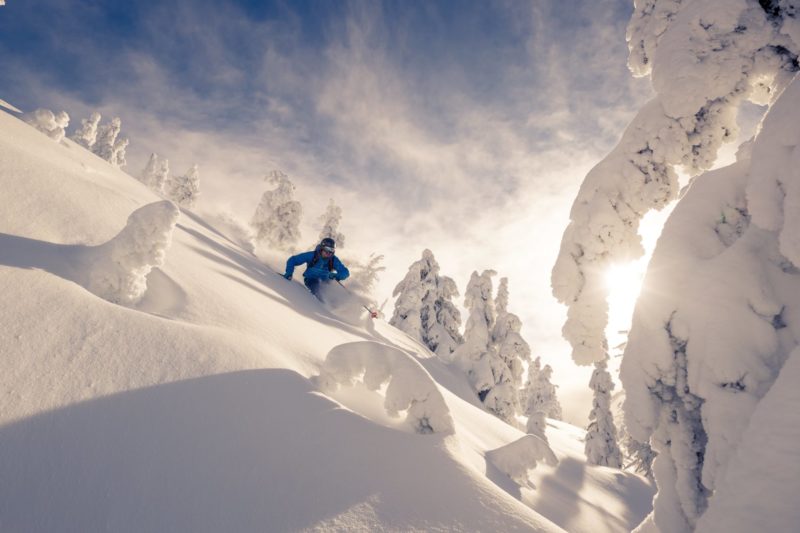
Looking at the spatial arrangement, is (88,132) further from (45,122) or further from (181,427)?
(181,427)

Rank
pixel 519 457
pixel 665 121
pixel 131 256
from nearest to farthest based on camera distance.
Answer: pixel 131 256 → pixel 665 121 → pixel 519 457

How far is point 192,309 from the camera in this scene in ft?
15.1

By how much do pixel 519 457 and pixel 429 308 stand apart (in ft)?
64.9

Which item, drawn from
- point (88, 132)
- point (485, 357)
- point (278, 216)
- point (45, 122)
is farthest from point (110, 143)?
point (485, 357)

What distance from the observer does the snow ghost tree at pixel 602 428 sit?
26547 millimetres

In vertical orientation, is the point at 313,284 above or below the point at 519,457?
above

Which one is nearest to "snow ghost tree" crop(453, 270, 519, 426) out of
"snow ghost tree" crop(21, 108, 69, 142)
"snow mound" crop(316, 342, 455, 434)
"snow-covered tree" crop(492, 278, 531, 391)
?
"snow-covered tree" crop(492, 278, 531, 391)

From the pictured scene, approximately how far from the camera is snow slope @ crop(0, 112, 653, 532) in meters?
2.19

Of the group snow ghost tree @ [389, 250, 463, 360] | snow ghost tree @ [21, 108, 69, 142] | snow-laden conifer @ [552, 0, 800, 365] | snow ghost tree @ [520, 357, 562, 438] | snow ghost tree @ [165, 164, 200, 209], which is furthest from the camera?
snow ghost tree @ [520, 357, 562, 438]

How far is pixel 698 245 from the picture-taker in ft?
12.4

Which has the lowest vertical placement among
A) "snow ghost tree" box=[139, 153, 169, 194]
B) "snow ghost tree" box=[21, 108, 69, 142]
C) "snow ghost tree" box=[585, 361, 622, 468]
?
"snow ghost tree" box=[585, 361, 622, 468]

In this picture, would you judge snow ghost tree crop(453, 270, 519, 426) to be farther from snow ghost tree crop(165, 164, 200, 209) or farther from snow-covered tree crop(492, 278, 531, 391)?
snow ghost tree crop(165, 164, 200, 209)

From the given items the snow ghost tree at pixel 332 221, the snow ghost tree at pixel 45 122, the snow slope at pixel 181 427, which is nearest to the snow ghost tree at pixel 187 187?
the snow ghost tree at pixel 332 221

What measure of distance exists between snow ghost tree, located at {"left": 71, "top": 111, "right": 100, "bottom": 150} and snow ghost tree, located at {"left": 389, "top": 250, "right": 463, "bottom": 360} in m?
39.9
